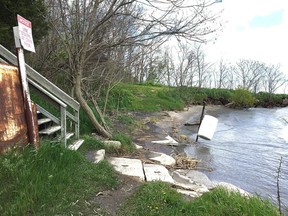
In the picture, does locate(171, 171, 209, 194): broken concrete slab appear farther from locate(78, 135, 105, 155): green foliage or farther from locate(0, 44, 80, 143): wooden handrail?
locate(0, 44, 80, 143): wooden handrail

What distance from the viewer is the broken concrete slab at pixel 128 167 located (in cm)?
453

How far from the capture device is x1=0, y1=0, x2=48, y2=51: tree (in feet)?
20.3

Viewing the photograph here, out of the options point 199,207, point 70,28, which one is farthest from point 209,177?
point 70,28

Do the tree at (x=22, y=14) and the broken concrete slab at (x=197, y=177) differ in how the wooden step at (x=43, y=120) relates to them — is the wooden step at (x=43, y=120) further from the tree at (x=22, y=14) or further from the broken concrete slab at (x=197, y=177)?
the broken concrete slab at (x=197, y=177)

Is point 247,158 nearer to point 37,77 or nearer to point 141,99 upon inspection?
point 37,77

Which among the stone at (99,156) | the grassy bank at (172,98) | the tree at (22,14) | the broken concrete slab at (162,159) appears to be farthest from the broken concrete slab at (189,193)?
the grassy bank at (172,98)

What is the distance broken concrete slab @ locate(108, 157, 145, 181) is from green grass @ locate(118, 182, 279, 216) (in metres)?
0.90

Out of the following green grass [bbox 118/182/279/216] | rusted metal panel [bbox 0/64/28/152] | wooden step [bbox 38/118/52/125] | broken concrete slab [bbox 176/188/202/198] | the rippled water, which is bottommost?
the rippled water

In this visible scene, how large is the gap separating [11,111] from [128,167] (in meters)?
2.10

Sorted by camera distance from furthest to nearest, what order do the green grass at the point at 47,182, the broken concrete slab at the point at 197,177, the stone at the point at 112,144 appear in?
1. the stone at the point at 112,144
2. the broken concrete slab at the point at 197,177
3. the green grass at the point at 47,182

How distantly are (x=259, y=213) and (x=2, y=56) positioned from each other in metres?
4.45

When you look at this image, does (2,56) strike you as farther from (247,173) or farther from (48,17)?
(247,173)

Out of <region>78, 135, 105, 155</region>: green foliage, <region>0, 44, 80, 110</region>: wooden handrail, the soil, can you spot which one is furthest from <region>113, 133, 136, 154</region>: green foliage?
<region>0, 44, 80, 110</region>: wooden handrail

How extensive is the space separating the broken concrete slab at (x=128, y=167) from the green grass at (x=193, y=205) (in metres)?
0.90
